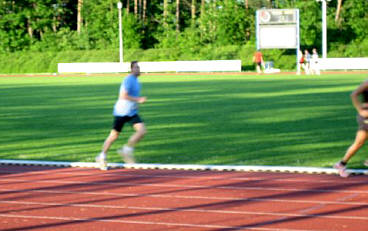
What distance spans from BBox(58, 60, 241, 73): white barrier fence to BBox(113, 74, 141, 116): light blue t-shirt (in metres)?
45.0

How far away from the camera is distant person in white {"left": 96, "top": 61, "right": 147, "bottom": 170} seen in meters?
11.8

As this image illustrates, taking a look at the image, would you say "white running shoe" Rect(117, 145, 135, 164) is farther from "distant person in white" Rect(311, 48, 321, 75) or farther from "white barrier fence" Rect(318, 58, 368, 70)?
"white barrier fence" Rect(318, 58, 368, 70)

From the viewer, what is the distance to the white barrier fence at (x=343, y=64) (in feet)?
174

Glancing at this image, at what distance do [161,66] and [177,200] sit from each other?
5036 centimetres

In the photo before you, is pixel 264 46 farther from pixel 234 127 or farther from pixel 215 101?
pixel 234 127

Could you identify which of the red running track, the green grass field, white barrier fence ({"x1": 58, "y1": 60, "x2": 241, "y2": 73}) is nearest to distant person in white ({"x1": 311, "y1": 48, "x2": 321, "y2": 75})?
white barrier fence ({"x1": 58, "y1": 60, "x2": 241, "y2": 73})

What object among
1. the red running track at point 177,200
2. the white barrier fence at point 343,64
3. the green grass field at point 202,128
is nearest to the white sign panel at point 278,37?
the white barrier fence at point 343,64

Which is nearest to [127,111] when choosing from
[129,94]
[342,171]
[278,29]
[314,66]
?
[129,94]

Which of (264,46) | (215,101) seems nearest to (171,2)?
(264,46)

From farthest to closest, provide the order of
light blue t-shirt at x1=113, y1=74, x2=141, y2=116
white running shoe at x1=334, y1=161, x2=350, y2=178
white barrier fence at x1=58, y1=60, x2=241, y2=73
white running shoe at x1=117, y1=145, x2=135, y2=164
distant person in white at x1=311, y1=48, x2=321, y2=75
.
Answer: white barrier fence at x1=58, y1=60, x2=241, y2=73 < distant person in white at x1=311, y1=48, x2=321, y2=75 < white running shoe at x1=117, y1=145, x2=135, y2=164 < light blue t-shirt at x1=113, y1=74, x2=141, y2=116 < white running shoe at x1=334, y1=161, x2=350, y2=178

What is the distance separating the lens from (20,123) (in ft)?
65.2

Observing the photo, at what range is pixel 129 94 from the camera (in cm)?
1178

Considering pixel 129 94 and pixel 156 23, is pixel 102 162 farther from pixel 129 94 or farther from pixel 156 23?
pixel 156 23

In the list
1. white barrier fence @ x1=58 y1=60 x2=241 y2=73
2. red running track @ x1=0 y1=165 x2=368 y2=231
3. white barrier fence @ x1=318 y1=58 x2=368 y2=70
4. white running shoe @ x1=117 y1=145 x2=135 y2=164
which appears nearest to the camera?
red running track @ x1=0 y1=165 x2=368 y2=231
